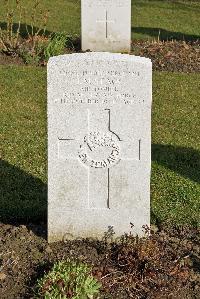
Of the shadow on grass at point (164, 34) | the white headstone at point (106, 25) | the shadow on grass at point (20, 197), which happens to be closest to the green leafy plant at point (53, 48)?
the white headstone at point (106, 25)

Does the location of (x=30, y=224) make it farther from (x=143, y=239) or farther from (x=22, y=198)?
(x=143, y=239)

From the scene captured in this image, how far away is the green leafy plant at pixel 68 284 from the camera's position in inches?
171

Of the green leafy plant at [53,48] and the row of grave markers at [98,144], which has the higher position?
the green leafy plant at [53,48]

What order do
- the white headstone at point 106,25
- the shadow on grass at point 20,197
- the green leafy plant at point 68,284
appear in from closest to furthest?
1. the green leafy plant at point 68,284
2. the shadow on grass at point 20,197
3. the white headstone at point 106,25

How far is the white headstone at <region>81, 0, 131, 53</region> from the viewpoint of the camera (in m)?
12.1

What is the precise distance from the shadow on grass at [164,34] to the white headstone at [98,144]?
9.47 m

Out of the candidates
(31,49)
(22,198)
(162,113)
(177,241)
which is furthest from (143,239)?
(31,49)

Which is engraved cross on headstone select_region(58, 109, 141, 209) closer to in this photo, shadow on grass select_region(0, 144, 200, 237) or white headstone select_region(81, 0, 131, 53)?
shadow on grass select_region(0, 144, 200, 237)

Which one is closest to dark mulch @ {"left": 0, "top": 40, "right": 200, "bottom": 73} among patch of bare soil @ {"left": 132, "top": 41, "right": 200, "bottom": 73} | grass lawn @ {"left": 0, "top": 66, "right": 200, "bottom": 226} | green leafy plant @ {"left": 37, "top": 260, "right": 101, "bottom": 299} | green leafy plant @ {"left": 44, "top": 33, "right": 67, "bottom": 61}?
patch of bare soil @ {"left": 132, "top": 41, "right": 200, "bottom": 73}

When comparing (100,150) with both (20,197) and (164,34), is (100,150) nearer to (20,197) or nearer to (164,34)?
(20,197)

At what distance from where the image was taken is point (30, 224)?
224 inches

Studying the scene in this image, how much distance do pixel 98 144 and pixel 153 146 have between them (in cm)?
284

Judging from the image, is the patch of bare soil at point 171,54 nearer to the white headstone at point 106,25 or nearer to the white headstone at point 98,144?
the white headstone at point 106,25

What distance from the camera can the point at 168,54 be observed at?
12.1m
